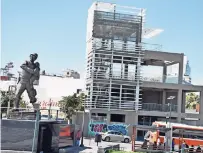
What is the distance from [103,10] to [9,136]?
29.1 m

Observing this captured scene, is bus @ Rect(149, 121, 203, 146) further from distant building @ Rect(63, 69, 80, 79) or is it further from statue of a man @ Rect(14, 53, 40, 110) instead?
distant building @ Rect(63, 69, 80, 79)

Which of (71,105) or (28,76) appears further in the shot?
(71,105)

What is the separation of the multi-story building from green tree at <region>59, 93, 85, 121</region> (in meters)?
1.47

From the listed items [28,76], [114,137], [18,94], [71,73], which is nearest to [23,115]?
[18,94]

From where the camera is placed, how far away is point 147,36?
48031 mm

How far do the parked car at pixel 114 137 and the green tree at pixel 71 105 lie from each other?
624 centimetres

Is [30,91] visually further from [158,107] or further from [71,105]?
[158,107]

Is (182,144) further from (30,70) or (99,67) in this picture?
(99,67)

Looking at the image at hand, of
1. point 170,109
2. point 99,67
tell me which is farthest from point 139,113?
point 99,67

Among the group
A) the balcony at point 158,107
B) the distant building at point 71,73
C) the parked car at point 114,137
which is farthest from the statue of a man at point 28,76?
the distant building at point 71,73

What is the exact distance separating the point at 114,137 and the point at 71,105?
882 centimetres

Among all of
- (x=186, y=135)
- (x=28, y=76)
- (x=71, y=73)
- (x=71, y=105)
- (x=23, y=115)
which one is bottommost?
(x=186, y=135)

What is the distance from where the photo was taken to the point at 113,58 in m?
→ 45.6

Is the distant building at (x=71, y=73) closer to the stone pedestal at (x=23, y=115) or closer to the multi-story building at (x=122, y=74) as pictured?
the multi-story building at (x=122, y=74)
